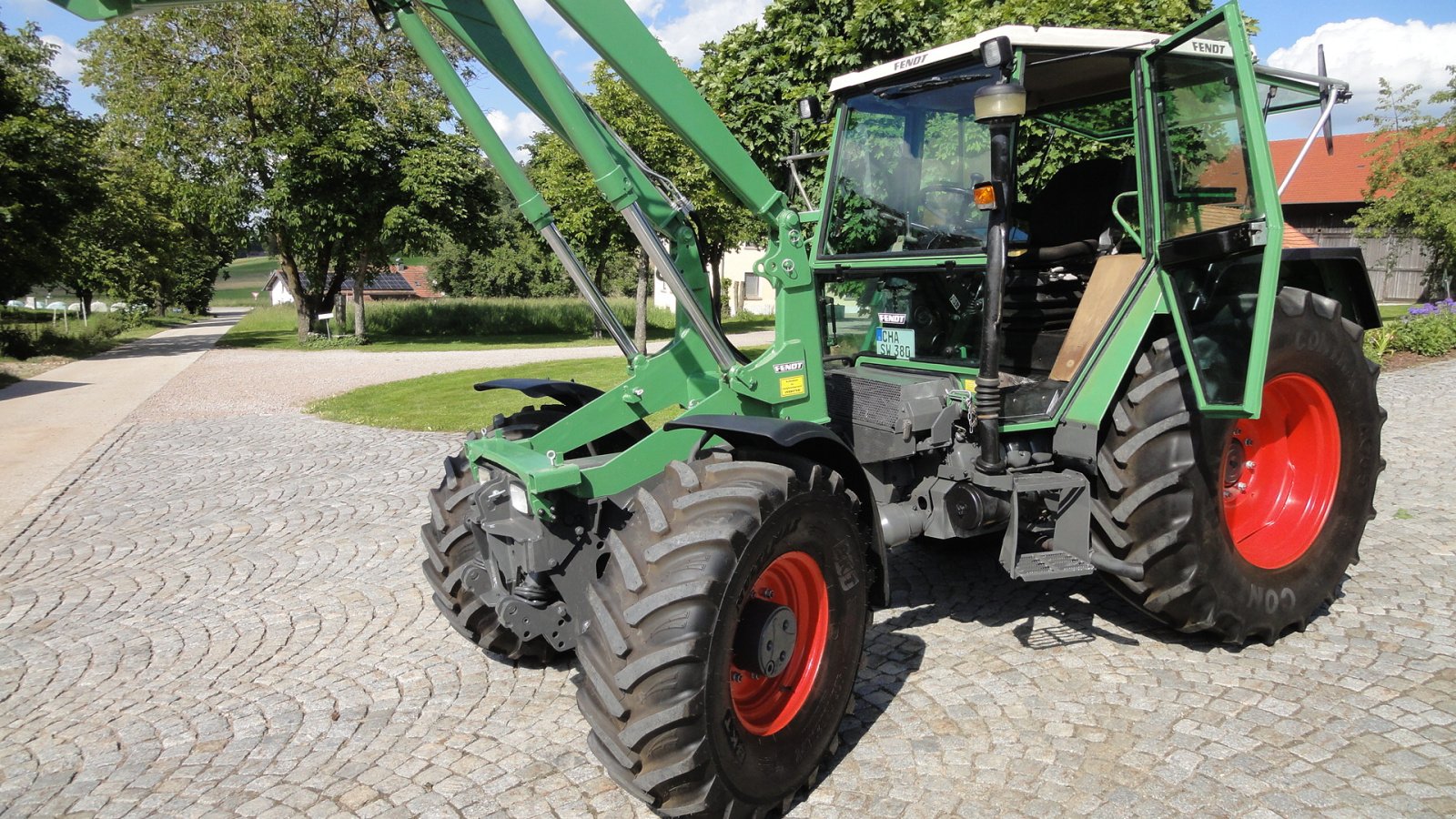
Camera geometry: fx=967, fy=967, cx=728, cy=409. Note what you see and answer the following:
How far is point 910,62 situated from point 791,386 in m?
1.65

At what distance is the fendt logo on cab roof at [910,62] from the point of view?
4.40 meters

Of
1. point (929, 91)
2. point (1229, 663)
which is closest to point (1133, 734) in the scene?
point (1229, 663)

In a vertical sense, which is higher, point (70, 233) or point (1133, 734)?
point (70, 233)

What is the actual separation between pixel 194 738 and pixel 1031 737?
3.28 metres

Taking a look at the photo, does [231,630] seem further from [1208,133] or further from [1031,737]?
[1208,133]

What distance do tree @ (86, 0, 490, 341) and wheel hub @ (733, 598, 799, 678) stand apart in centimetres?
2442

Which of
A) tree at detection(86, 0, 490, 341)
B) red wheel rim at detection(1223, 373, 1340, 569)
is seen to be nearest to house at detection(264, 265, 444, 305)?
tree at detection(86, 0, 490, 341)

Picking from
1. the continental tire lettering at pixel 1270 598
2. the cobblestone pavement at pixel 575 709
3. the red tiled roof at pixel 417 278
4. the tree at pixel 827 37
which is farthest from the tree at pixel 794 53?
the red tiled roof at pixel 417 278

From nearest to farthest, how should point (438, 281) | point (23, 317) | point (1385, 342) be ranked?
point (1385, 342) < point (23, 317) < point (438, 281)

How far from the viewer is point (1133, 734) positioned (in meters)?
3.67

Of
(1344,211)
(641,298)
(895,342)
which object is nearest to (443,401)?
(641,298)

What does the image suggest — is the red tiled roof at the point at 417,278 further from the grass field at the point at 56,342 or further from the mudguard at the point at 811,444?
the mudguard at the point at 811,444

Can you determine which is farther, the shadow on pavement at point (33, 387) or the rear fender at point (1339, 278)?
the shadow on pavement at point (33, 387)

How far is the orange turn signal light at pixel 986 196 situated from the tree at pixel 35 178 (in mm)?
21359
